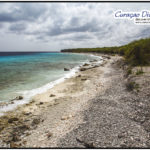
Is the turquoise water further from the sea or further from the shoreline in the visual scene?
the shoreline

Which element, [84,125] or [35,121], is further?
[35,121]

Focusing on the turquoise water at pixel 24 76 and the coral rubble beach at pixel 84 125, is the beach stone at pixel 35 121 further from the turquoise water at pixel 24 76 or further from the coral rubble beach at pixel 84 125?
the turquoise water at pixel 24 76

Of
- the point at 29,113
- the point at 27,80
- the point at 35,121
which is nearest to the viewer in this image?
the point at 35,121

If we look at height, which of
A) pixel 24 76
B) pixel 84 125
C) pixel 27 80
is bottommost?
pixel 84 125

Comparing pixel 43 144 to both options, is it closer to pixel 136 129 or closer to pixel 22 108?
pixel 136 129

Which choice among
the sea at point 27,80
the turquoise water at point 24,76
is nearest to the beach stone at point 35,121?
the sea at point 27,80

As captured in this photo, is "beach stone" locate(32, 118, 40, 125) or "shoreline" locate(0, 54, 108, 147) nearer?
"shoreline" locate(0, 54, 108, 147)

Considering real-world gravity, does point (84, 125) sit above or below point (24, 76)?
below

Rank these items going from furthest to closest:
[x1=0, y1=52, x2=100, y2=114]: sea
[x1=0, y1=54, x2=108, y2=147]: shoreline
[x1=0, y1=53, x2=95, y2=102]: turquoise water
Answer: [x1=0, y1=53, x2=95, y2=102]: turquoise water < [x1=0, y1=52, x2=100, y2=114]: sea < [x1=0, y1=54, x2=108, y2=147]: shoreline

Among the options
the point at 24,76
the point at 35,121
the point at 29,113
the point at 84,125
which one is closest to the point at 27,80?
the point at 24,76

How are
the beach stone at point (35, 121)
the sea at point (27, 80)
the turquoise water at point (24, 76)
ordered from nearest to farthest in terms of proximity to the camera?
the beach stone at point (35, 121) → the sea at point (27, 80) → the turquoise water at point (24, 76)

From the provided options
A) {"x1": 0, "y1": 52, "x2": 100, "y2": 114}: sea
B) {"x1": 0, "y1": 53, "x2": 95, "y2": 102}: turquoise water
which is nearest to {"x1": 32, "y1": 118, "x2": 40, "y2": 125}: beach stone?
{"x1": 0, "y1": 52, "x2": 100, "y2": 114}: sea

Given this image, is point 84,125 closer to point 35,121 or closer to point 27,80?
point 35,121

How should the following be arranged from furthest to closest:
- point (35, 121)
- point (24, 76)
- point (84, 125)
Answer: point (24, 76) < point (35, 121) < point (84, 125)
